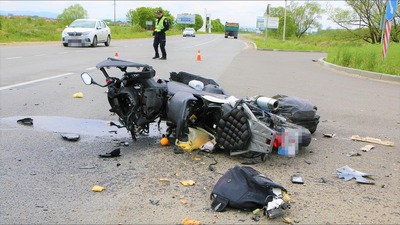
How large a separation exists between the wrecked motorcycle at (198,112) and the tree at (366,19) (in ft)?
114

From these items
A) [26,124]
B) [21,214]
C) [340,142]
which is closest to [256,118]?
[340,142]

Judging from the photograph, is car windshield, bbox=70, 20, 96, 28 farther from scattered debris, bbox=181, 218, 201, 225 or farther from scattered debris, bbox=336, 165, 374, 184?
scattered debris, bbox=181, 218, 201, 225

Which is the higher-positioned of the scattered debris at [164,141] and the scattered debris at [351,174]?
the scattered debris at [164,141]

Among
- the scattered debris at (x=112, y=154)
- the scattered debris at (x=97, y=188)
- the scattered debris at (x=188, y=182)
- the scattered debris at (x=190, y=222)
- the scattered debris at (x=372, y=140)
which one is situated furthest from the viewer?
the scattered debris at (x=372, y=140)

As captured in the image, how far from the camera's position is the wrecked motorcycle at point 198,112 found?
439 cm

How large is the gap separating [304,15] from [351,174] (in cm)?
8415

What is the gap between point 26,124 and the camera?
5.79m

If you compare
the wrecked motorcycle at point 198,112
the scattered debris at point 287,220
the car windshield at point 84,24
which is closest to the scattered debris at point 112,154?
the wrecked motorcycle at point 198,112

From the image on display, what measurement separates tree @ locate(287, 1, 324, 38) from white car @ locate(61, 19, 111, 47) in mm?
62971

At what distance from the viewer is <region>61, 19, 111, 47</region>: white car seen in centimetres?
2436

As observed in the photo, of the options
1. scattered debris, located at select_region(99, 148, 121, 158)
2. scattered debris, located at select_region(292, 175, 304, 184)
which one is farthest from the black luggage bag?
scattered debris, located at select_region(99, 148, 121, 158)

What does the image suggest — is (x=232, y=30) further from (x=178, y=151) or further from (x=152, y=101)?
A: (x=178, y=151)

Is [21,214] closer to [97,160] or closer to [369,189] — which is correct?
[97,160]

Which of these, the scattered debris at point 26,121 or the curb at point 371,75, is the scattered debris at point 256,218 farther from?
the curb at point 371,75
